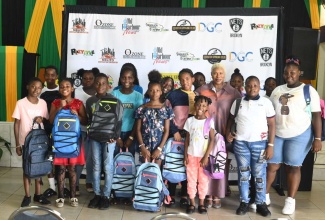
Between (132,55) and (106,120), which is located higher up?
(132,55)

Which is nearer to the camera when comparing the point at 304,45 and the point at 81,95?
the point at 81,95

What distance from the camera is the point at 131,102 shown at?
12.5 feet

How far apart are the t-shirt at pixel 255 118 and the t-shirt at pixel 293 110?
0.49 feet

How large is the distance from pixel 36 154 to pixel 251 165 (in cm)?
216

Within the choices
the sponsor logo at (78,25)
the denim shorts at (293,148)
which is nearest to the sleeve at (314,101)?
the denim shorts at (293,148)

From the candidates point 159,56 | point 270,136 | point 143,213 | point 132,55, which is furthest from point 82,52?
point 270,136

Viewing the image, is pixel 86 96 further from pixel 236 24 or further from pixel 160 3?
pixel 160 3

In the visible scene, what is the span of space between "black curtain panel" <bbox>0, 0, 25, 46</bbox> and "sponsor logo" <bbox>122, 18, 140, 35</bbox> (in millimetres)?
3286

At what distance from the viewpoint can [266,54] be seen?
4.66m

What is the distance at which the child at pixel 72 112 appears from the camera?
3.64 metres

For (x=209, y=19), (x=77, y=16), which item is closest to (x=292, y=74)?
(x=209, y=19)

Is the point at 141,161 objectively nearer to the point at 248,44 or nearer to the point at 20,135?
the point at 20,135

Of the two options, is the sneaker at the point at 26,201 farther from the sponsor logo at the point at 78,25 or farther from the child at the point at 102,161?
the sponsor logo at the point at 78,25

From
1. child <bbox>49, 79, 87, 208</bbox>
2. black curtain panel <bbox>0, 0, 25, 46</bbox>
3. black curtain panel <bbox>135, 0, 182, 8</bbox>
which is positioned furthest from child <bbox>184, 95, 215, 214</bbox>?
black curtain panel <bbox>0, 0, 25, 46</bbox>
